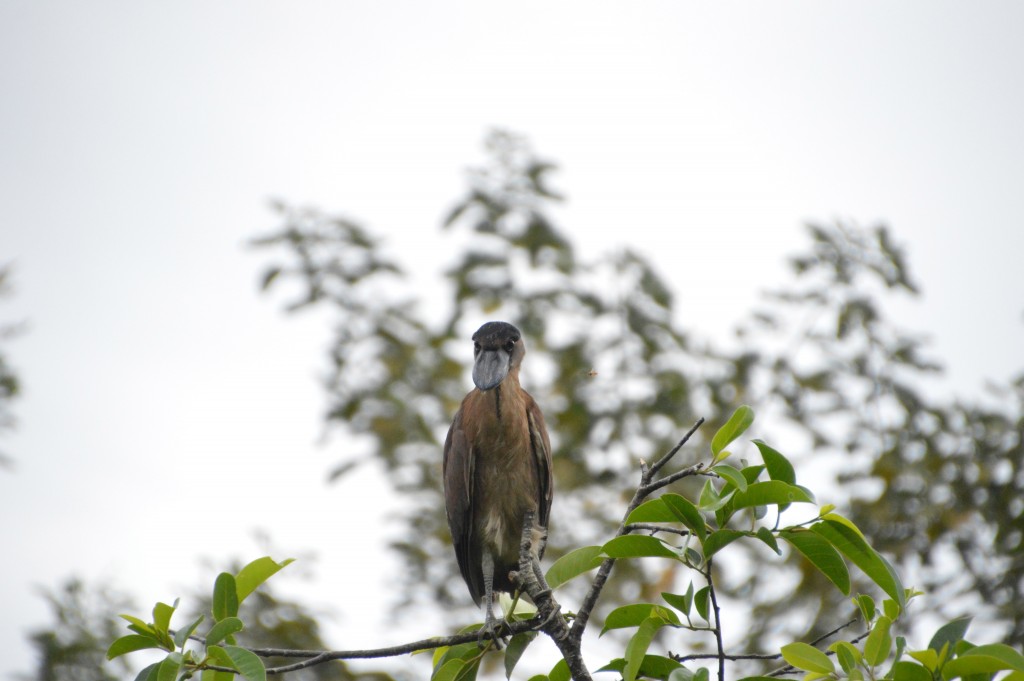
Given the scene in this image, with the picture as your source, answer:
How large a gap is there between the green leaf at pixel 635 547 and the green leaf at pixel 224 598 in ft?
3.44

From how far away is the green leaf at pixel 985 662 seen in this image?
1875mm

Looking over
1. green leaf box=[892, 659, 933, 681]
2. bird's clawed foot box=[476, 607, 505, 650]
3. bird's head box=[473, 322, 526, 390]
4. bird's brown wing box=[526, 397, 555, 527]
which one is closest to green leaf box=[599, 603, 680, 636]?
bird's clawed foot box=[476, 607, 505, 650]

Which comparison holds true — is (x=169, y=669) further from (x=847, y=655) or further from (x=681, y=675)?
(x=847, y=655)

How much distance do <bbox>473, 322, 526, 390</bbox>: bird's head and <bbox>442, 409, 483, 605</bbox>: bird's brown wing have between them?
21.4 inches

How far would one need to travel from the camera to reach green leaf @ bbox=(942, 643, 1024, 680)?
6.15ft

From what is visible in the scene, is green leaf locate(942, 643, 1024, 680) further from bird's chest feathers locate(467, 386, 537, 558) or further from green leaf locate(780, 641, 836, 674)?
bird's chest feathers locate(467, 386, 537, 558)

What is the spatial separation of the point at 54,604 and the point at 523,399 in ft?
15.0

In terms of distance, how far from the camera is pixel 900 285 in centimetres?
647

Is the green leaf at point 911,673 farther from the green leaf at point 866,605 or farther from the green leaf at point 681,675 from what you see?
the green leaf at point 681,675

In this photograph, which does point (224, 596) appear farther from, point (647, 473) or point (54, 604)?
point (54, 604)

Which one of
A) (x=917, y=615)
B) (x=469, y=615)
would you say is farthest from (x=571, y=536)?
(x=917, y=615)

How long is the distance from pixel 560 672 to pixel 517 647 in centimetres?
45

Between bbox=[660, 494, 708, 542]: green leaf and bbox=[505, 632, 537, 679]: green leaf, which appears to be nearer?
bbox=[660, 494, 708, 542]: green leaf

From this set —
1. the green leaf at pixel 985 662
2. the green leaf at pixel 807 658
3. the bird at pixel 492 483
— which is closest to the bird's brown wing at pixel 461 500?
the bird at pixel 492 483
